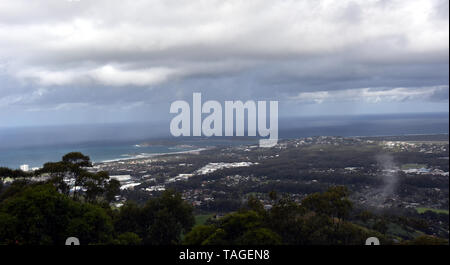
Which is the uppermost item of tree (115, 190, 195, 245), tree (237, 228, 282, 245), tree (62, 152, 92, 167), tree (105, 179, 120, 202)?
tree (62, 152, 92, 167)

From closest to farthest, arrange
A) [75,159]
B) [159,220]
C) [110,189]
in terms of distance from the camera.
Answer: [159,220], [75,159], [110,189]

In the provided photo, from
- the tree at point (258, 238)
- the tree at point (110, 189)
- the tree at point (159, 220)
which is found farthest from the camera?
the tree at point (110, 189)

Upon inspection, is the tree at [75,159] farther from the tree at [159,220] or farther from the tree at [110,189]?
the tree at [159,220]

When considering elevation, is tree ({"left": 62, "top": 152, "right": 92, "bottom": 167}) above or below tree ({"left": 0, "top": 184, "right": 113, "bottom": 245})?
above

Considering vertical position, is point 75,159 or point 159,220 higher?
point 75,159

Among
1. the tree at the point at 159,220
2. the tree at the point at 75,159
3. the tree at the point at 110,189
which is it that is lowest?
the tree at the point at 159,220

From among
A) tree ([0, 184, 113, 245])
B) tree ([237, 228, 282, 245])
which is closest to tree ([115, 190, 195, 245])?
tree ([0, 184, 113, 245])

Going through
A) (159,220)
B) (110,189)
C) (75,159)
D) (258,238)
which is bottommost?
(159,220)

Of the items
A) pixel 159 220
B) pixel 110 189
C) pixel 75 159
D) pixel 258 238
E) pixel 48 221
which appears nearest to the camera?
pixel 258 238

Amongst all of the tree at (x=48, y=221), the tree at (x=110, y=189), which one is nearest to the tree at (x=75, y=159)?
the tree at (x=110, y=189)

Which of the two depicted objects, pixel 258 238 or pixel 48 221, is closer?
pixel 258 238

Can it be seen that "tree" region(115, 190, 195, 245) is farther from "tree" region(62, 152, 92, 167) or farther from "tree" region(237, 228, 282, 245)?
"tree" region(237, 228, 282, 245)

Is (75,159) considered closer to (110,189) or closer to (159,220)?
(110,189)

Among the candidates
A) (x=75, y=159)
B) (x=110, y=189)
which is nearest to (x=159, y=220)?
(x=110, y=189)
